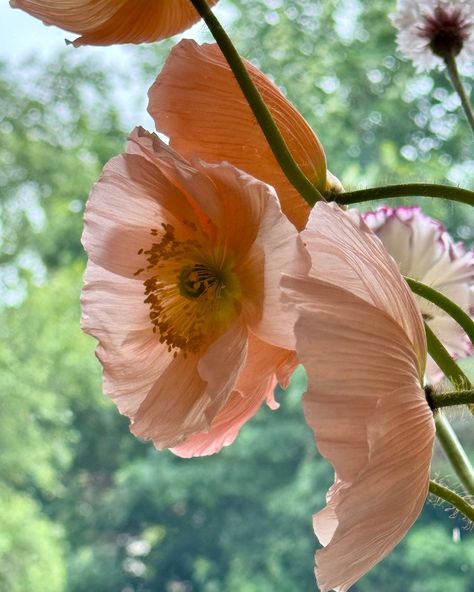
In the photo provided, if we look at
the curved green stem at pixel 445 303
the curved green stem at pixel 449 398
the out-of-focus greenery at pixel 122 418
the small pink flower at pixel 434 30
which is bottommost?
the out-of-focus greenery at pixel 122 418

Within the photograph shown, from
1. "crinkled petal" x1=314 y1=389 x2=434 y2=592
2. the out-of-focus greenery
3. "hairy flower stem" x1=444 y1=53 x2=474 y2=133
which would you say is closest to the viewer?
"crinkled petal" x1=314 y1=389 x2=434 y2=592

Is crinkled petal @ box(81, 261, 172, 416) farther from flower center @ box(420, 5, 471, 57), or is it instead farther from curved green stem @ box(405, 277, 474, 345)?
flower center @ box(420, 5, 471, 57)

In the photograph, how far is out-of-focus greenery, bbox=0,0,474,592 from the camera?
13.6 ft

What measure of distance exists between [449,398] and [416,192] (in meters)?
0.06

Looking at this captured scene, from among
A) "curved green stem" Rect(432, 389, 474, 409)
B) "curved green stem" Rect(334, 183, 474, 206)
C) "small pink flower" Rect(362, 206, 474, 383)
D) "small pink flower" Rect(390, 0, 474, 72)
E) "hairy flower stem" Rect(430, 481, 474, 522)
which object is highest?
"curved green stem" Rect(334, 183, 474, 206)

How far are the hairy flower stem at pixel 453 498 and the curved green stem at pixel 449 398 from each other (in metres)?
0.03

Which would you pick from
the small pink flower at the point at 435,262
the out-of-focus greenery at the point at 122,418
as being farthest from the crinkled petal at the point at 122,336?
the out-of-focus greenery at the point at 122,418

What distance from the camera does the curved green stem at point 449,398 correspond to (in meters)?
0.21

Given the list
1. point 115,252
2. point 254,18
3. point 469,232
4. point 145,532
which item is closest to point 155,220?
point 115,252

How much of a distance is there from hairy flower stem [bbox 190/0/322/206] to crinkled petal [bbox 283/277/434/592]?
2.0 inches

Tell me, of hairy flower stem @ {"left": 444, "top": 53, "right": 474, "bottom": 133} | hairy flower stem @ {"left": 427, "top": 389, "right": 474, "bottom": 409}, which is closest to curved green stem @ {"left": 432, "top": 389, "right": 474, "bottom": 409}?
hairy flower stem @ {"left": 427, "top": 389, "right": 474, "bottom": 409}

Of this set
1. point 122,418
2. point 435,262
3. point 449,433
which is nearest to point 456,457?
point 449,433

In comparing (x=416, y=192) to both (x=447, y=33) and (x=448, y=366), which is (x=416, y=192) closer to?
(x=448, y=366)

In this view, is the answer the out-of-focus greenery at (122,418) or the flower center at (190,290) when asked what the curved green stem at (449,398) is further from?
the out-of-focus greenery at (122,418)
